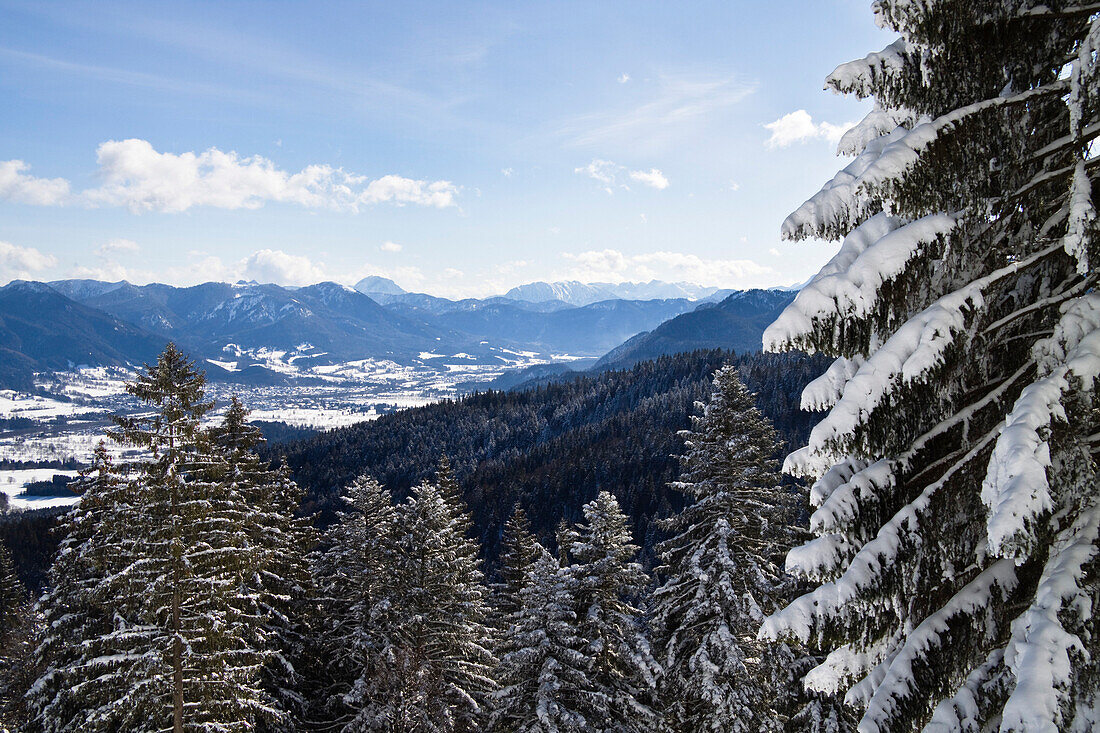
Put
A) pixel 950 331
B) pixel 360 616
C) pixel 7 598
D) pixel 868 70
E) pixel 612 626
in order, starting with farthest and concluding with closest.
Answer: pixel 7 598 < pixel 360 616 < pixel 612 626 < pixel 868 70 < pixel 950 331

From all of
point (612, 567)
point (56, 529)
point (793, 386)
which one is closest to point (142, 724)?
point (56, 529)

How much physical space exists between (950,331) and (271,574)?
21.9 meters

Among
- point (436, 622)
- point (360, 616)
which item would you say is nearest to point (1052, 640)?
point (436, 622)

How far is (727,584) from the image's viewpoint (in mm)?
14156

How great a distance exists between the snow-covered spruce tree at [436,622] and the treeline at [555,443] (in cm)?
5329

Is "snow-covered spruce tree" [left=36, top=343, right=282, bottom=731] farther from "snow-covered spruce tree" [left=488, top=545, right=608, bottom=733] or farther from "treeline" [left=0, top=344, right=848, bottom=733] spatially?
"snow-covered spruce tree" [left=488, top=545, right=608, bottom=733]

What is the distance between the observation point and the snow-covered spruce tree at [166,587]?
13922 millimetres

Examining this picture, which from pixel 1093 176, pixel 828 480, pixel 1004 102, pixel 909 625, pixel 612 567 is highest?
pixel 1004 102

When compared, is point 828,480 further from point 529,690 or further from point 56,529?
point 56,529

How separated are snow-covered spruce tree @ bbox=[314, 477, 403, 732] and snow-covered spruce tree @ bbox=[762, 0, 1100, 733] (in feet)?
58.7

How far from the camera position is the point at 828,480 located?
540 centimetres

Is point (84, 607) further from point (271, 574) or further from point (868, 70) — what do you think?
point (868, 70)

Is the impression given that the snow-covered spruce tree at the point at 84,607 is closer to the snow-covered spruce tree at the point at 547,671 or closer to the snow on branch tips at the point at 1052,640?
the snow-covered spruce tree at the point at 547,671

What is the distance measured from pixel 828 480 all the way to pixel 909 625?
1275 millimetres
